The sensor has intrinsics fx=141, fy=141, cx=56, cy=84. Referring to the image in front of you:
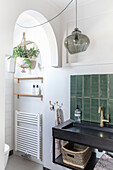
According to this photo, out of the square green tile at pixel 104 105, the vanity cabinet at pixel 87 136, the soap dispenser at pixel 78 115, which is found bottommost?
the vanity cabinet at pixel 87 136

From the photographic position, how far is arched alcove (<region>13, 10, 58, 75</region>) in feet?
6.33

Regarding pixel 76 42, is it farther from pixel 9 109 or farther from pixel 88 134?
pixel 9 109

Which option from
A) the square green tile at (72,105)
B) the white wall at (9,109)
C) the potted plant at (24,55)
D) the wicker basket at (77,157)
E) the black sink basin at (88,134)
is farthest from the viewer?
the white wall at (9,109)

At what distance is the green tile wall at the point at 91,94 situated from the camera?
1878mm

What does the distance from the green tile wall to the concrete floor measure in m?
1.27

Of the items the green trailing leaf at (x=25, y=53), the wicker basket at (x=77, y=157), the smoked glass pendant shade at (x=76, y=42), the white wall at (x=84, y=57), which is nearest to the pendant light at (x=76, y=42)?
the smoked glass pendant shade at (x=76, y=42)

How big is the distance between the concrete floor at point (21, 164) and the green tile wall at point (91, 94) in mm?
1266

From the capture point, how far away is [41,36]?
2504mm

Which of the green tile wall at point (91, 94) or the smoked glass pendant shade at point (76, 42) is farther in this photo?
the green tile wall at point (91, 94)

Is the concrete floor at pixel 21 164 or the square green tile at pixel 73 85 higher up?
the square green tile at pixel 73 85

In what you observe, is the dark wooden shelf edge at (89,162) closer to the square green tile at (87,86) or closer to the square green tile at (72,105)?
the square green tile at (72,105)

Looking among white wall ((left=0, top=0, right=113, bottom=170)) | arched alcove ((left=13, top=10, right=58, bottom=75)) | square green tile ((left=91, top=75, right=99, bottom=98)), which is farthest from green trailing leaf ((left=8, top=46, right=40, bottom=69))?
square green tile ((left=91, top=75, right=99, bottom=98))

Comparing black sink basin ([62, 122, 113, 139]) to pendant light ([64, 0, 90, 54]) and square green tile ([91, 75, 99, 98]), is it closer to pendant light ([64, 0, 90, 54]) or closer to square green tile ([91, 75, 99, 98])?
square green tile ([91, 75, 99, 98])

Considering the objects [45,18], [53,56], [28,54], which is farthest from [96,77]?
[28,54]
